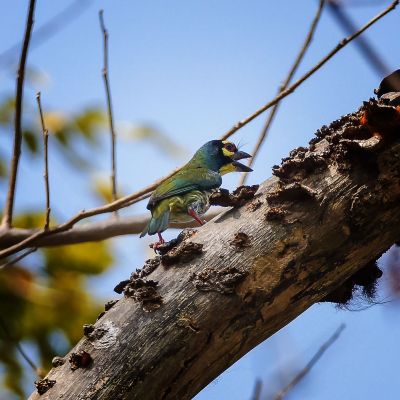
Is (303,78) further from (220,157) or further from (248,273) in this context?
(220,157)

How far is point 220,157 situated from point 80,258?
4.41ft

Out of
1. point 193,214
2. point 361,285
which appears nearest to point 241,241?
point 361,285

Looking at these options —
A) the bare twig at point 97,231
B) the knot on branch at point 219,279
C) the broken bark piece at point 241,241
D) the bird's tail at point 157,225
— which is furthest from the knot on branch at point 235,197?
the bare twig at point 97,231

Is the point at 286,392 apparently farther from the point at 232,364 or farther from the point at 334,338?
the point at 232,364

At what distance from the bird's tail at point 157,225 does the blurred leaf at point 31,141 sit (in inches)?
73.4

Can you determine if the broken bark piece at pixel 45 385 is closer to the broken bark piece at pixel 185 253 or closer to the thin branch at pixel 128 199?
the broken bark piece at pixel 185 253

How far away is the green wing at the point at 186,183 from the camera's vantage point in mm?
3787

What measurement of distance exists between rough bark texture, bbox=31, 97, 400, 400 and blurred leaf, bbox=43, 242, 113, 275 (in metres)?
3.09

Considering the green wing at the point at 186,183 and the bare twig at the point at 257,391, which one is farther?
the green wing at the point at 186,183

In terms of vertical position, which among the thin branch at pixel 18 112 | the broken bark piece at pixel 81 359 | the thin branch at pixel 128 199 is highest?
the thin branch at pixel 18 112

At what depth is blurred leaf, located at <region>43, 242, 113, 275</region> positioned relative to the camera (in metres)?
5.08

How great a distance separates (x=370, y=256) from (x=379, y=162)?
11.6 inches

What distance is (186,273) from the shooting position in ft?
6.53

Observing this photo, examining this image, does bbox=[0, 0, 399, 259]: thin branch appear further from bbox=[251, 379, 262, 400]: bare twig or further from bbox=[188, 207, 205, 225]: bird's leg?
bbox=[251, 379, 262, 400]: bare twig
